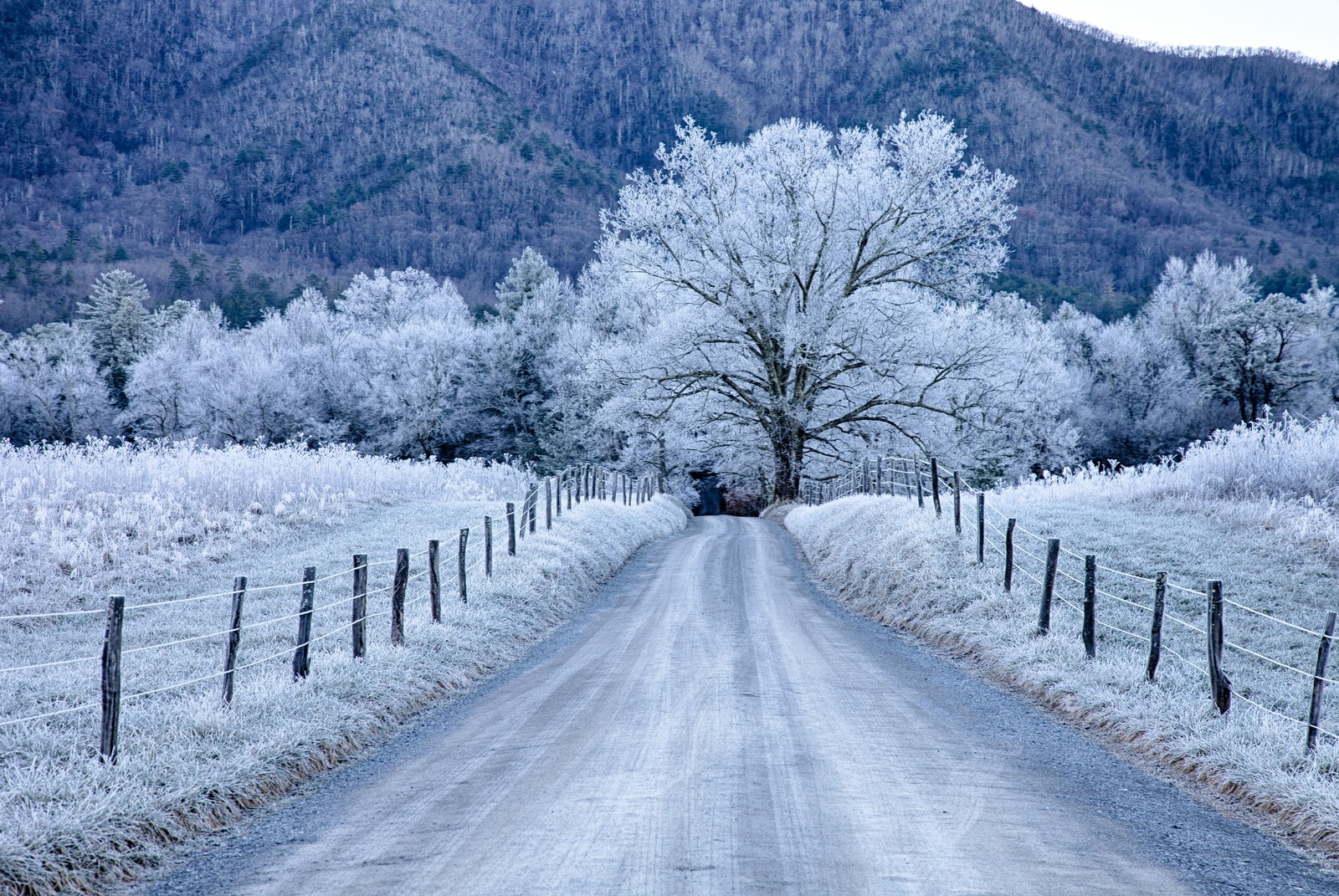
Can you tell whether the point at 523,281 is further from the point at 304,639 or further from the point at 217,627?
the point at 304,639

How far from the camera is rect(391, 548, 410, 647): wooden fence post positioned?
11.1 m

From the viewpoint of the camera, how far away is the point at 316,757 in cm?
754

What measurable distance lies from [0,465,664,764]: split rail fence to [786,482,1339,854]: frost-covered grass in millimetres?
6898

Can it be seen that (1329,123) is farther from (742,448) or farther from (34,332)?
(34,332)

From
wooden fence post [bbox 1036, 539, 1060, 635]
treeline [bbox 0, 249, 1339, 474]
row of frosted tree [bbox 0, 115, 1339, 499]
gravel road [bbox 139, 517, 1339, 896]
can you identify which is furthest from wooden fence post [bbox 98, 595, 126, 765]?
treeline [bbox 0, 249, 1339, 474]

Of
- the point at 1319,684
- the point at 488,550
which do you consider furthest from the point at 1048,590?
the point at 488,550

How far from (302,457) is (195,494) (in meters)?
4.99

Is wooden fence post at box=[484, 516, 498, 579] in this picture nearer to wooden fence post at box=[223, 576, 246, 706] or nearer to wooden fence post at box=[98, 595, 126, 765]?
wooden fence post at box=[223, 576, 246, 706]

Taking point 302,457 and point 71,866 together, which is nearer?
point 71,866

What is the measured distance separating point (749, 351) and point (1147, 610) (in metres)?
24.3

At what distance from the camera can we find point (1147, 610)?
12.2 metres

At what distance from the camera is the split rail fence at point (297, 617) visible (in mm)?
6539

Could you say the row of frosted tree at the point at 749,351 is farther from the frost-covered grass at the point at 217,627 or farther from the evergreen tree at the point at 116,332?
the frost-covered grass at the point at 217,627

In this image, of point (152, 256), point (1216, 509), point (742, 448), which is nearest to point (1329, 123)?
point (742, 448)
